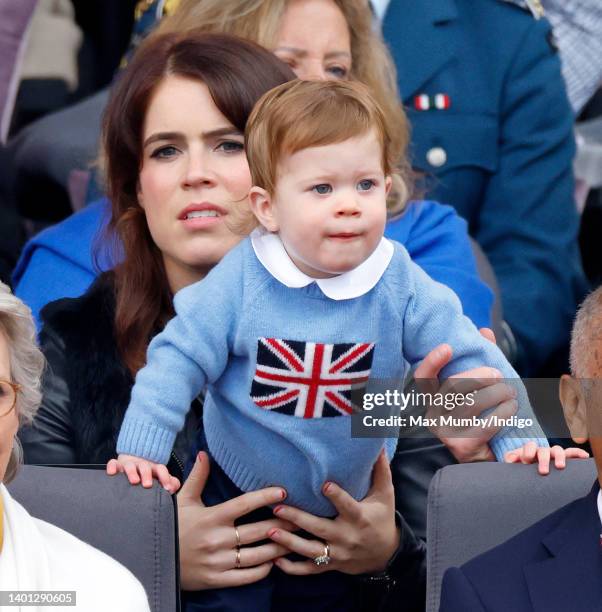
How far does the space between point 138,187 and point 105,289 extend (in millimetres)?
184

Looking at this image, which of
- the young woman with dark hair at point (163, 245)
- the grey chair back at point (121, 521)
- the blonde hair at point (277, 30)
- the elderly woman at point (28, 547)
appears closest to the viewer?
the elderly woman at point (28, 547)

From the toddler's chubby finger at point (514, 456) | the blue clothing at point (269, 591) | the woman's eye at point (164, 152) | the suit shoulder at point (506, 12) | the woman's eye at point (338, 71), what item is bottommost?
the blue clothing at point (269, 591)

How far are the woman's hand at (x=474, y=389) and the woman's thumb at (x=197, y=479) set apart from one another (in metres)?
0.35

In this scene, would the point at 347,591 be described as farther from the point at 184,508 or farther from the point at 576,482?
the point at 576,482

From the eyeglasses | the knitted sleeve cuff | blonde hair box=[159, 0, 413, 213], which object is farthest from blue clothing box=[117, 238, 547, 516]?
blonde hair box=[159, 0, 413, 213]

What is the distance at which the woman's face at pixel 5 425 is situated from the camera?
182 cm

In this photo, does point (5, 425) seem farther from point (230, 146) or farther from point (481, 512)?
point (230, 146)

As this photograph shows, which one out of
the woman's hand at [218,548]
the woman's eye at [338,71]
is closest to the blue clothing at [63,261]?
the woman's eye at [338,71]

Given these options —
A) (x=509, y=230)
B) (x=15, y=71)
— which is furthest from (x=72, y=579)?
(x=15, y=71)

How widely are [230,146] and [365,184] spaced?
45 centimetres

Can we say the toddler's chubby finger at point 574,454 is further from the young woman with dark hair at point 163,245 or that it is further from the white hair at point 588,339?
the young woman with dark hair at point 163,245

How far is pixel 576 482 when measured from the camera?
6.71 feet

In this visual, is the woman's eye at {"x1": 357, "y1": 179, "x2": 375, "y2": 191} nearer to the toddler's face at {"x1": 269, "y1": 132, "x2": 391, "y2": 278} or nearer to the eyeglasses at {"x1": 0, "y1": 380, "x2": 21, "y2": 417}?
the toddler's face at {"x1": 269, "y1": 132, "x2": 391, "y2": 278}

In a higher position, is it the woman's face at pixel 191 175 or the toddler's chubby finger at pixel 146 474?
the woman's face at pixel 191 175
